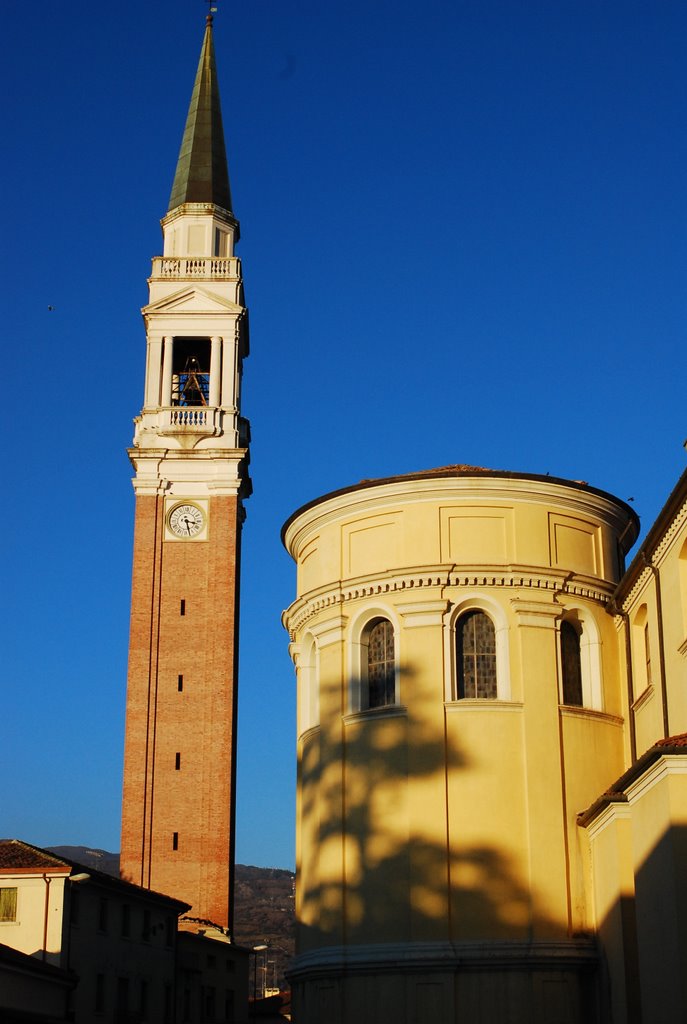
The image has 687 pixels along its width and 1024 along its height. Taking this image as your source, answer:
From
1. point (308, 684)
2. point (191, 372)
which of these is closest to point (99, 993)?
point (308, 684)

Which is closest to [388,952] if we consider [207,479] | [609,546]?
[609,546]

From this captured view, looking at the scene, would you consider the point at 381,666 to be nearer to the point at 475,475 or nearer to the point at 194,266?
the point at 475,475

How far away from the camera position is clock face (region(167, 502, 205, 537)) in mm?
56219

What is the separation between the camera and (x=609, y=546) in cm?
3291

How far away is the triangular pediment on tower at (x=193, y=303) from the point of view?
60094 mm

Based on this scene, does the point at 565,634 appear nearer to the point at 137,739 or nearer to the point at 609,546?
the point at 609,546

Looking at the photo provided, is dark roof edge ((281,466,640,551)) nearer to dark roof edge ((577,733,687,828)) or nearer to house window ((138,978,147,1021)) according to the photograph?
dark roof edge ((577,733,687,828))

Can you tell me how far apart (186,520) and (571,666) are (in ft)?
89.5

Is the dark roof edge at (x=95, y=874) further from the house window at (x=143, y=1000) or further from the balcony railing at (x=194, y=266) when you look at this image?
the balcony railing at (x=194, y=266)

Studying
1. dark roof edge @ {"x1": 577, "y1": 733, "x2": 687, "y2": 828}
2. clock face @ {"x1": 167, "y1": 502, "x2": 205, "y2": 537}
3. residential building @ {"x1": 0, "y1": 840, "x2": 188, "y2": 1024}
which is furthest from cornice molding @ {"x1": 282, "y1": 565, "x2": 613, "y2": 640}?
clock face @ {"x1": 167, "y1": 502, "x2": 205, "y2": 537}

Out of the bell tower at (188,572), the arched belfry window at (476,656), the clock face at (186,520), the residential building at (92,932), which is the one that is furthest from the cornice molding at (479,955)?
the clock face at (186,520)

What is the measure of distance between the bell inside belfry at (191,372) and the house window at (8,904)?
25.0m

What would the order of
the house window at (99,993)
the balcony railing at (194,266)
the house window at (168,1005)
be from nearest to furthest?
the house window at (99,993) → the house window at (168,1005) → the balcony railing at (194,266)

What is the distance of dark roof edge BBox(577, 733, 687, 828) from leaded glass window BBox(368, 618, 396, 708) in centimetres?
478
